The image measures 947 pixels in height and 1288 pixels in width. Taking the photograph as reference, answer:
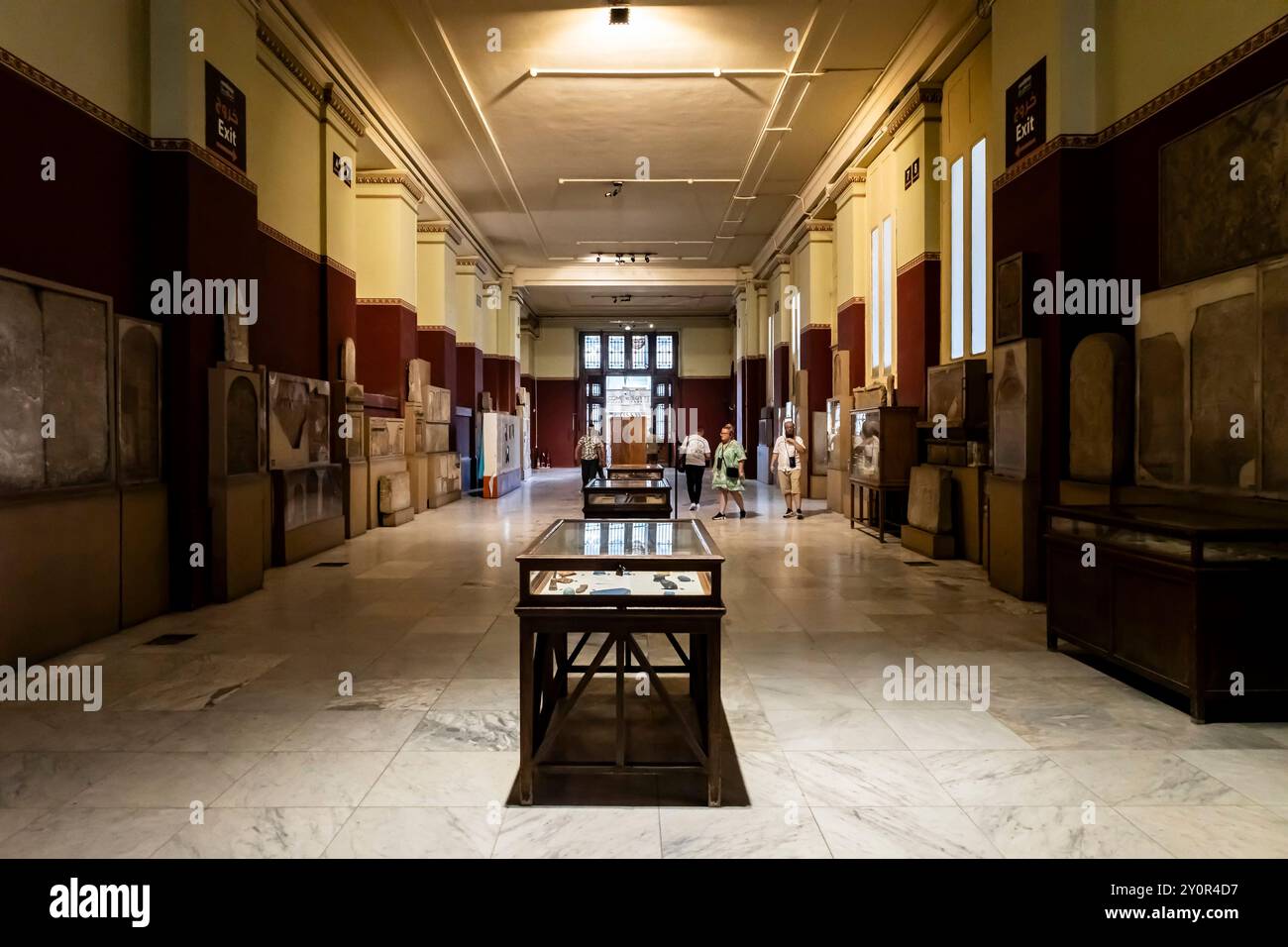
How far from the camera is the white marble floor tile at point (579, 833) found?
2.81 m

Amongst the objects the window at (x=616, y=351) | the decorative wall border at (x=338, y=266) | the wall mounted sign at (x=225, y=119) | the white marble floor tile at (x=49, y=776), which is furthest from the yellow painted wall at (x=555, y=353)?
the white marble floor tile at (x=49, y=776)

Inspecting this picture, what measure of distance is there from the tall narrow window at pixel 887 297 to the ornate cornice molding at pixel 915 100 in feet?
5.01

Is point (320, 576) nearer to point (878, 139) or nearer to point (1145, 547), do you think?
point (1145, 547)

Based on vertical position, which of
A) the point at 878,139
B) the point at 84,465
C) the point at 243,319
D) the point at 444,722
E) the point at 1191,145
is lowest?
the point at 444,722

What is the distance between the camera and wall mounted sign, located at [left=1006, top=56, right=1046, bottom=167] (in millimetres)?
6805

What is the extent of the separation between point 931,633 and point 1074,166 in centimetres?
394

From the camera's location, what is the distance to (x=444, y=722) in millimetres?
4137

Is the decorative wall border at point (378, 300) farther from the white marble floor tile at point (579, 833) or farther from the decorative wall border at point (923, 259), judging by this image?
the white marble floor tile at point (579, 833)

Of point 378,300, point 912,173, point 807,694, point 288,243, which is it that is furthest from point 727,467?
point 807,694

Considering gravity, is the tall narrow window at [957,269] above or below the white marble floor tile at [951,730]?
above

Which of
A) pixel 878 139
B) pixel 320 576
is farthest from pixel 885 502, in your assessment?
pixel 320 576

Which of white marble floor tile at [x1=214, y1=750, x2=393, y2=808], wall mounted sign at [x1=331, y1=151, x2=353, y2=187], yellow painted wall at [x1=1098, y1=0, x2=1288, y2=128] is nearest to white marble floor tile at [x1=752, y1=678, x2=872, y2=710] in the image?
white marble floor tile at [x1=214, y1=750, x2=393, y2=808]

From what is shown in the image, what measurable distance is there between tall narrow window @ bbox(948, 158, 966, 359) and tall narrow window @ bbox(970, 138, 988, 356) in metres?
0.20

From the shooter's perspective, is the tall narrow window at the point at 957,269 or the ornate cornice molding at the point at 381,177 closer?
the tall narrow window at the point at 957,269
